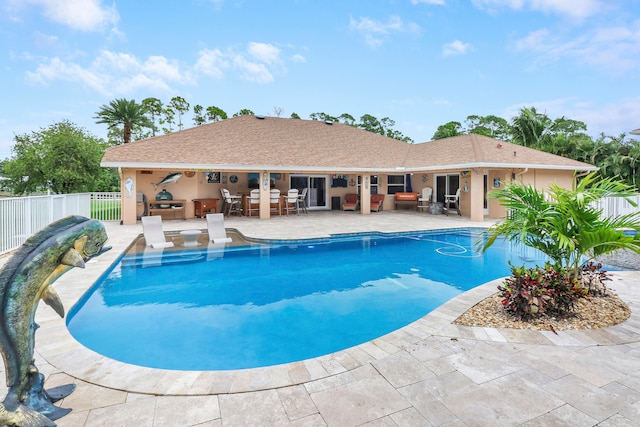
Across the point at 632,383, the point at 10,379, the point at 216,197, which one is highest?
the point at 216,197

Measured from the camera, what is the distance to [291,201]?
16391 mm

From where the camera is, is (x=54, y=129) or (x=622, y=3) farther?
(x=54, y=129)

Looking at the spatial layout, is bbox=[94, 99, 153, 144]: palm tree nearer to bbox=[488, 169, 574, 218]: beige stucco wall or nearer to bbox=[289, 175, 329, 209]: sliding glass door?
bbox=[289, 175, 329, 209]: sliding glass door

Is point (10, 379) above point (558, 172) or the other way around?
the other way around

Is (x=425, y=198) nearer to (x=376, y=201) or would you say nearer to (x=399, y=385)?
(x=376, y=201)

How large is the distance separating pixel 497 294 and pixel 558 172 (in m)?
15.0

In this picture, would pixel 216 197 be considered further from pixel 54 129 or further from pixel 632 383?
pixel 632 383

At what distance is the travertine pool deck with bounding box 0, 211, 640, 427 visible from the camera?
2277 millimetres

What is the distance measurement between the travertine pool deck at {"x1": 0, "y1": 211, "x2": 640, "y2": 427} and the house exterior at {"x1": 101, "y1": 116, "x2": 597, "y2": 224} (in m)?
10.5

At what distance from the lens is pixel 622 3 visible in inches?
468

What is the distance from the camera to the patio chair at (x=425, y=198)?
17859 millimetres

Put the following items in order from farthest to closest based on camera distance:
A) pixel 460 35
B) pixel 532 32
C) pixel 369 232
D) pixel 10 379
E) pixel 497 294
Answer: pixel 460 35 → pixel 532 32 → pixel 369 232 → pixel 497 294 → pixel 10 379

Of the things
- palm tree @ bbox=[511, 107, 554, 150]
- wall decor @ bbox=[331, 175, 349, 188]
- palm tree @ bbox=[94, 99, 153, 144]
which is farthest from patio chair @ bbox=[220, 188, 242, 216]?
palm tree @ bbox=[511, 107, 554, 150]

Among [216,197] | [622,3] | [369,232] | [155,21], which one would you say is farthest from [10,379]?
[622,3]
